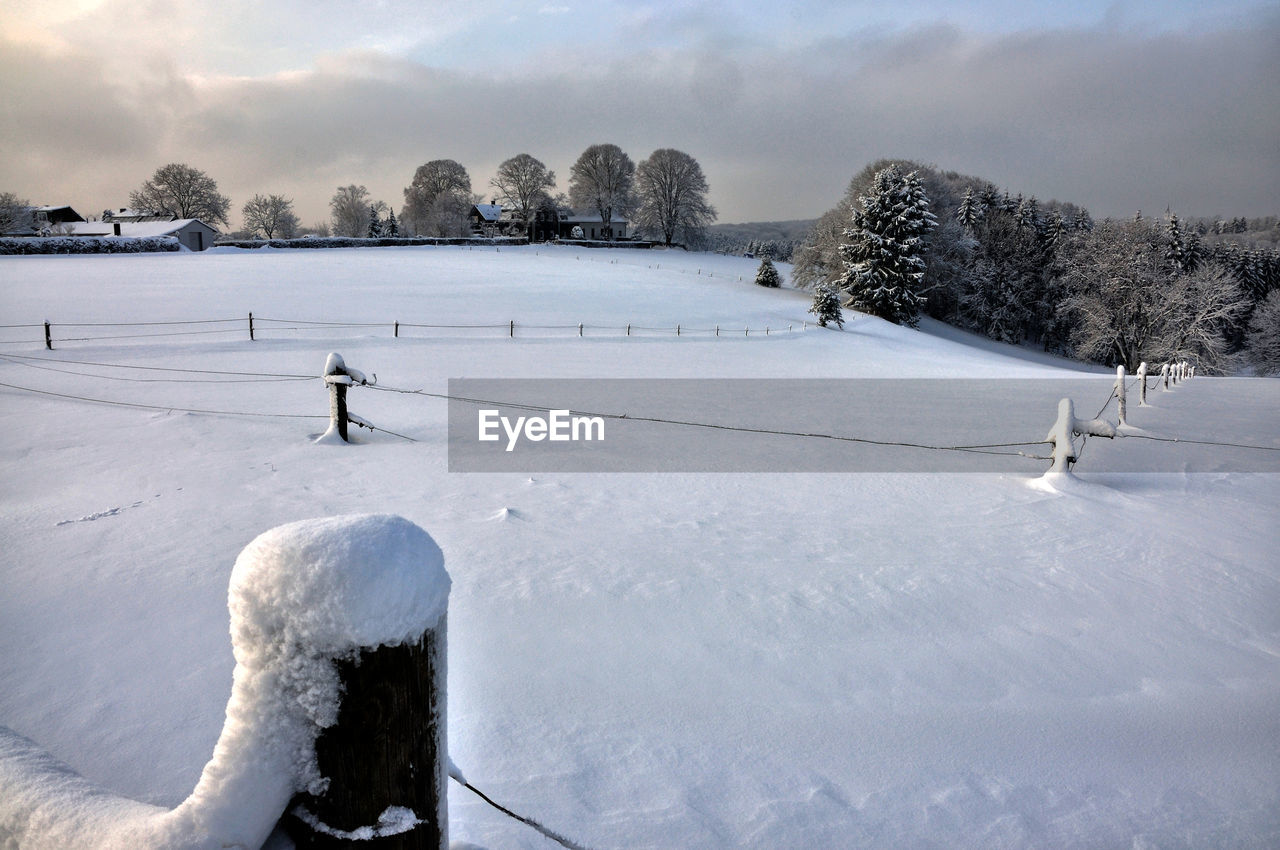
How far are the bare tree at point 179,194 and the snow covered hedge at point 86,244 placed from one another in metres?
28.1

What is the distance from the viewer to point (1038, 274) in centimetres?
5716

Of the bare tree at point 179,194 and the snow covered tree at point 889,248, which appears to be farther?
the bare tree at point 179,194

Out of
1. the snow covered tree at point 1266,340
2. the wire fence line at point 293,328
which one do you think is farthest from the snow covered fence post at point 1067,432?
the snow covered tree at point 1266,340

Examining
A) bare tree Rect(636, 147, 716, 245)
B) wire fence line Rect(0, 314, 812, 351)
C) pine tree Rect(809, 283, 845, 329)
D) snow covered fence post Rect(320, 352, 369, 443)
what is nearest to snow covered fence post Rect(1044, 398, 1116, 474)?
snow covered fence post Rect(320, 352, 369, 443)

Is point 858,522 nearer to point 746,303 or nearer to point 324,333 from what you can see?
point 324,333

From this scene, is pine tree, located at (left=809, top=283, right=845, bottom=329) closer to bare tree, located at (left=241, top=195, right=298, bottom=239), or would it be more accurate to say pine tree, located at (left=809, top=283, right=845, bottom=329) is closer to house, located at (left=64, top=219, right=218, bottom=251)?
house, located at (left=64, top=219, right=218, bottom=251)

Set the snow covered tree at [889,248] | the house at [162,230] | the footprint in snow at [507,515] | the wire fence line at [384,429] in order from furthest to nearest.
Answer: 1. the house at [162,230]
2. the snow covered tree at [889,248]
3. the wire fence line at [384,429]
4. the footprint in snow at [507,515]

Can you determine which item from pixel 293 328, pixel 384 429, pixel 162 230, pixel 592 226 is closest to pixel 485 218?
pixel 592 226

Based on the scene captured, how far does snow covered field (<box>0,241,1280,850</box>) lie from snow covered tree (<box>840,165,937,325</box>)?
34.7 metres

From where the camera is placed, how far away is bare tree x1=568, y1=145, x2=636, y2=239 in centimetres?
8012

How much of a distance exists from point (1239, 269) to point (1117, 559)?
67193 millimetres

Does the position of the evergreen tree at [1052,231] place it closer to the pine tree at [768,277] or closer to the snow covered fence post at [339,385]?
the pine tree at [768,277]

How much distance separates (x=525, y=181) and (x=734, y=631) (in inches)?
3048

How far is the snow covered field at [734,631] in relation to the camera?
3.22 meters
